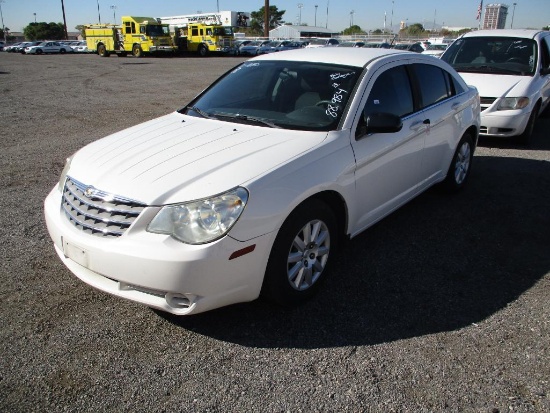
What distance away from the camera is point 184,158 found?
10.3 feet

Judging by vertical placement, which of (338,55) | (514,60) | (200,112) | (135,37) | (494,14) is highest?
(494,14)

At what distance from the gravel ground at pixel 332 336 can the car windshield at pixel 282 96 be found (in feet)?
4.10

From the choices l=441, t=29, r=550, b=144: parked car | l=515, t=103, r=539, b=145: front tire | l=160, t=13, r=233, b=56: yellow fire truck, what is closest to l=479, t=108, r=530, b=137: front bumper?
l=441, t=29, r=550, b=144: parked car

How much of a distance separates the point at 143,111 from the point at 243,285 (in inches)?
374

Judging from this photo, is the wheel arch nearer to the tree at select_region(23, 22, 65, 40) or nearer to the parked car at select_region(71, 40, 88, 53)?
the parked car at select_region(71, 40, 88, 53)

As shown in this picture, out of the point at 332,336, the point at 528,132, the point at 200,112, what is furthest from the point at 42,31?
the point at 332,336

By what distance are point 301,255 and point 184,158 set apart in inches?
39.4

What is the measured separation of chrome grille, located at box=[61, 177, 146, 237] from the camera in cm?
277

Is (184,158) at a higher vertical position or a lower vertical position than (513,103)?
higher

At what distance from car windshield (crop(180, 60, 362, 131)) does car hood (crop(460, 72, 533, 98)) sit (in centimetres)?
472

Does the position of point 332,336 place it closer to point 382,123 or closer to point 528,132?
point 382,123

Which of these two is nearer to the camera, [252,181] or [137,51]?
[252,181]

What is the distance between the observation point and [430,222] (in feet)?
15.9

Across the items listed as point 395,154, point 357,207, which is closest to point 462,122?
point 395,154
